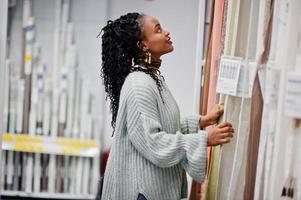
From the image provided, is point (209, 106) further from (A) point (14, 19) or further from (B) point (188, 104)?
(A) point (14, 19)

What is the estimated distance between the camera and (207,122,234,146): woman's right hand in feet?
4.46

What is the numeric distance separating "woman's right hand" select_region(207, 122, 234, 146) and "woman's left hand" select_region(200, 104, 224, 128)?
0.62 feet

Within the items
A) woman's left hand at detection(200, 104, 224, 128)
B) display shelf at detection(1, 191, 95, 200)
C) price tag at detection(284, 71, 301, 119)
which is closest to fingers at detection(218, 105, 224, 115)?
woman's left hand at detection(200, 104, 224, 128)

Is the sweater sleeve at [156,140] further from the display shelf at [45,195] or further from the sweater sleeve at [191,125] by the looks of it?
the display shelf at [45,195]

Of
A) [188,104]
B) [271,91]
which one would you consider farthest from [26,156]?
[271,91]

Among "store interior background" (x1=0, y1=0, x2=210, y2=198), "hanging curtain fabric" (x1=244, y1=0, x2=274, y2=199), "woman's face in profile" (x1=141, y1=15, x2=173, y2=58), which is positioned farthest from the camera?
"store interior background" (x1=0, y1=0, x2=210, y2=198)

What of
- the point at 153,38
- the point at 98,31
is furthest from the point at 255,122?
the point at 98,31

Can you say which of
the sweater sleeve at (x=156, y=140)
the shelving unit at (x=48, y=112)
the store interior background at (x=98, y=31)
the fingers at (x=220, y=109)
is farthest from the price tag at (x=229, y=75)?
the shelving unit at (x=48, y=112)

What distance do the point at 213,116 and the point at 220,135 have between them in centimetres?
23

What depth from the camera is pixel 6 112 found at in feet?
10.3

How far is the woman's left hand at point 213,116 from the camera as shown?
61.6 inches

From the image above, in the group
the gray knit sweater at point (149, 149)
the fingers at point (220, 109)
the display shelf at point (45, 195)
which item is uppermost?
the fingers at point (220, 109)

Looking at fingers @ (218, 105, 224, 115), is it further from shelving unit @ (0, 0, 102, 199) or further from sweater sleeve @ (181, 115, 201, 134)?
shelving unit @ (0, 0, 102, 199)

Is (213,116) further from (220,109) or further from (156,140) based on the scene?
(156,140)
